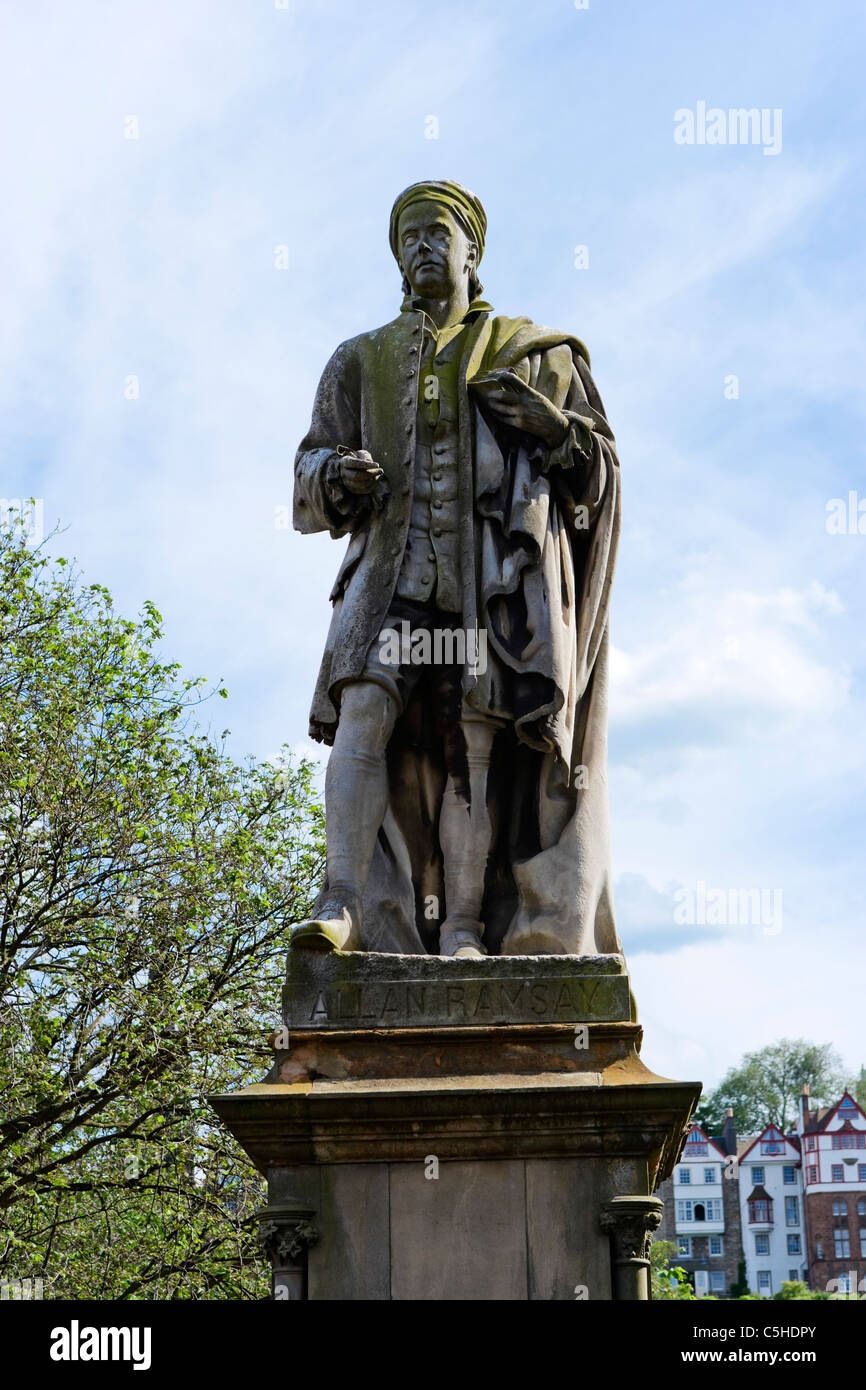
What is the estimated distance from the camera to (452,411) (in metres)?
8.66

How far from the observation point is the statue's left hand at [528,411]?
848 cm

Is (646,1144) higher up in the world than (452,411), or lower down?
lower down

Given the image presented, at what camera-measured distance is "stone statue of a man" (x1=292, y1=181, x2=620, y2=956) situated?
7867 millimetres

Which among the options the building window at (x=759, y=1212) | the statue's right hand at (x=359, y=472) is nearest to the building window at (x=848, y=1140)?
the building window at (x=759, y=1212)

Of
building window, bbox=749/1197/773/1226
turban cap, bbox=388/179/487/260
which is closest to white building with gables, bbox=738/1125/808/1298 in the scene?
building window, bbox=749/1197/773/1226

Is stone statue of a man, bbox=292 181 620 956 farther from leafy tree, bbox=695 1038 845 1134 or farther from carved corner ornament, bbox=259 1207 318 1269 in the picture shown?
leafy tree, bbox=695 1038 845 1134

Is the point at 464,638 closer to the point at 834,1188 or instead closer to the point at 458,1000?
the point at 458,1000

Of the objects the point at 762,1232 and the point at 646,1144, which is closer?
the point at 646,1144

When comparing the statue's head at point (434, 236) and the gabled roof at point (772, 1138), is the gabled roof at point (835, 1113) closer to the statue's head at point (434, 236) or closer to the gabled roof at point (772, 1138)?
the gabled roof at point (772, 1138)

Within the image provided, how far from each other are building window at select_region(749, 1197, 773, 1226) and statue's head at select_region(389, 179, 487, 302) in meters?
96.8

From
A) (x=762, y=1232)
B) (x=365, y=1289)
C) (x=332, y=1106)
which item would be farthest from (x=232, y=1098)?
(x=762, y=1232)

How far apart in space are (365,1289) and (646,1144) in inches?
49.6

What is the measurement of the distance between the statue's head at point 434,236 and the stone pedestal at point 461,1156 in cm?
413
